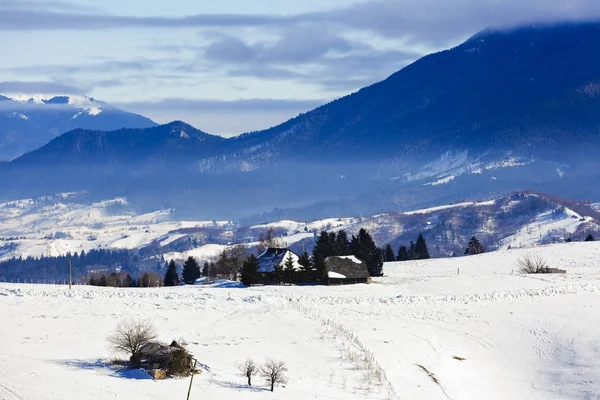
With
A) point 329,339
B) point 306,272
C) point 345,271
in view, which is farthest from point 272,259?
point 329,339

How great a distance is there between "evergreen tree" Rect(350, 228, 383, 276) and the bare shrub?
15.7 m

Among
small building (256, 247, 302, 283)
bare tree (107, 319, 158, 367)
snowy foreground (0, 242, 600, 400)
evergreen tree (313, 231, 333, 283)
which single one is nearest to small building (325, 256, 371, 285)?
evergreen tree (313, 231, 333, 283)

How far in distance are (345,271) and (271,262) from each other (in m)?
7.85

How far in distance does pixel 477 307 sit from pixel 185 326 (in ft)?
78.1

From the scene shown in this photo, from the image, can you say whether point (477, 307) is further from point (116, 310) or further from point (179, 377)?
point (179, 377)

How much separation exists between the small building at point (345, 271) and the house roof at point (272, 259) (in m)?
4.19

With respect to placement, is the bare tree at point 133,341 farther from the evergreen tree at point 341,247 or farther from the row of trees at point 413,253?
the row of trees at point 413,253

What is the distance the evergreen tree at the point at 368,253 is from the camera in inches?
4136

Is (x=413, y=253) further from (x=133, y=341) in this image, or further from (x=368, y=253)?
(x=133, y=341)

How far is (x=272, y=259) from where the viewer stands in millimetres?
100688

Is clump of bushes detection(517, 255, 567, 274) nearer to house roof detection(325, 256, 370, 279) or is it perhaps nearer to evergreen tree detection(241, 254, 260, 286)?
house roof detection(325, 256, 370, 279)

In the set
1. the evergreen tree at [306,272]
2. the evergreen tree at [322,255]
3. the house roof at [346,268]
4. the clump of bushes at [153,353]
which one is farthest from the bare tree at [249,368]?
the evergreen tree at [306,272]

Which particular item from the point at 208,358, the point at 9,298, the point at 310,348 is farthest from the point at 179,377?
the point at 9,298

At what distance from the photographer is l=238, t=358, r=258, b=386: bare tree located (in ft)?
163
